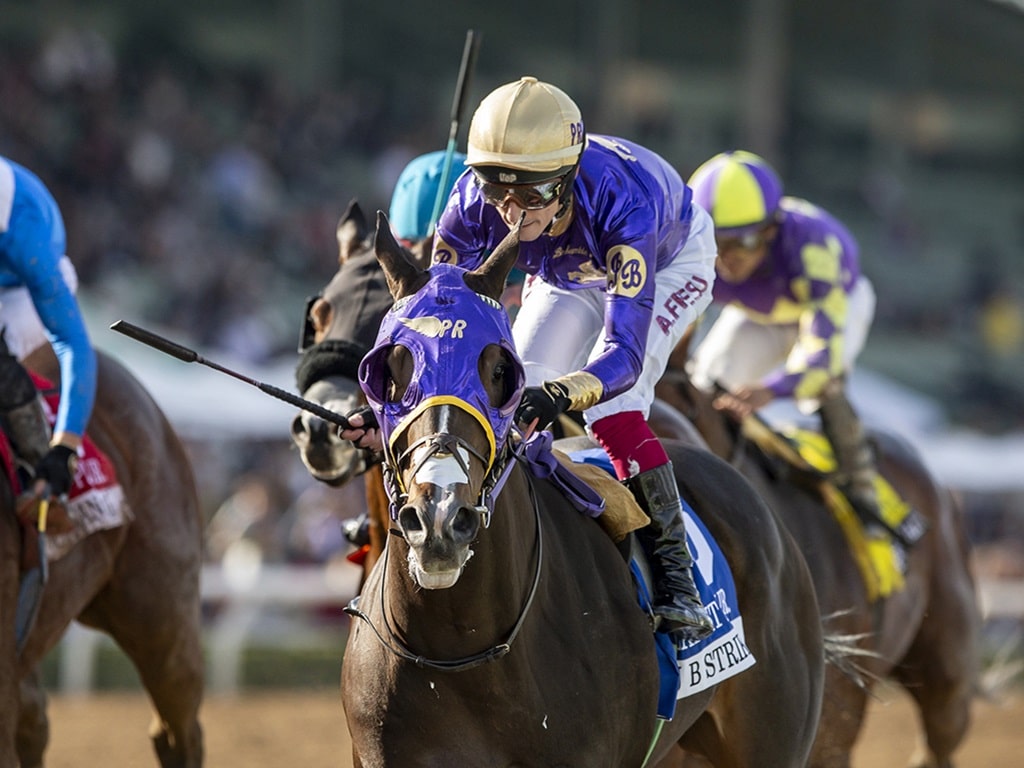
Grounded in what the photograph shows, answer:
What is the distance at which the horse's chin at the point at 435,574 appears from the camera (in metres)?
3.14

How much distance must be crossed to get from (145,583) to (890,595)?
306 centimetres

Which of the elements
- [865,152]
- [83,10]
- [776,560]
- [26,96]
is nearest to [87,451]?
[776,560]

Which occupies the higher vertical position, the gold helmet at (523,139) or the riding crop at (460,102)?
the gold helmet at (523,139)

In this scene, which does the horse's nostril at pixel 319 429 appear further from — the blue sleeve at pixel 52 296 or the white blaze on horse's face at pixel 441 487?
the white blaze on horse's face at pixel 441 487

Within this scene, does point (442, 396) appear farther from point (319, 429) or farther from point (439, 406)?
point (319, 429)

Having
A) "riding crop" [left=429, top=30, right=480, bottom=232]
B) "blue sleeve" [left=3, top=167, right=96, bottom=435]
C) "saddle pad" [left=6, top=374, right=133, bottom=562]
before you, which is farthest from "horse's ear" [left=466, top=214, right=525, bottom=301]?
"saddle pad" [left=6, top=374, right=133, bottom=562]

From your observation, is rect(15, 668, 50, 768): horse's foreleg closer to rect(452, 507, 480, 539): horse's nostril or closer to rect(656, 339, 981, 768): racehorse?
rect(656, 339, 981, 768): racehorse

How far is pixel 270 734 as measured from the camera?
31.7ft

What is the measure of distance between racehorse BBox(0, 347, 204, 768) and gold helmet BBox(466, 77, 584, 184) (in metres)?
2.42

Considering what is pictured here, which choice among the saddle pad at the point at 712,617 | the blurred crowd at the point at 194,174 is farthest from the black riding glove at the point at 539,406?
the blurred crowd at the point at 194,174

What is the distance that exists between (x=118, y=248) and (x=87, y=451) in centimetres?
1023

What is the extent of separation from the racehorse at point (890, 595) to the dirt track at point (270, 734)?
1.16 metres

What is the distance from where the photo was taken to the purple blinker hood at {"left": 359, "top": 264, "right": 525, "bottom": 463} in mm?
3281

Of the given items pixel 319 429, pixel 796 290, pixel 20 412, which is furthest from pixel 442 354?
pixel 796 290
